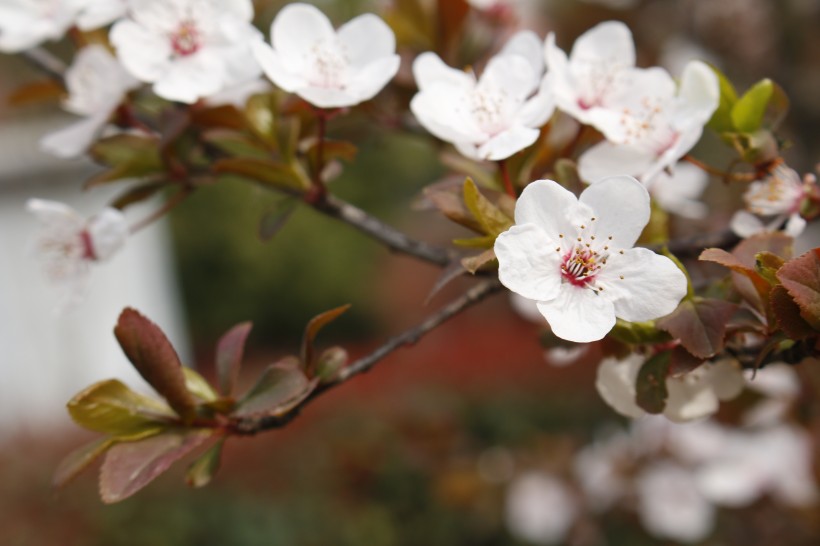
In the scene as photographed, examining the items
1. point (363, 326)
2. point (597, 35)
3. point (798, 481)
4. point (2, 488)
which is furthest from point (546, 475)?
point (363, 326)

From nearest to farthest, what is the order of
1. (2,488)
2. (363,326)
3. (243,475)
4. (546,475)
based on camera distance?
(546,475) → (2,488) → (243,475) → (363,326)

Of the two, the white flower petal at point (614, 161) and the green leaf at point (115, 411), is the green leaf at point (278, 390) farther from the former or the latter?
the white flower petal at point (614, 161)

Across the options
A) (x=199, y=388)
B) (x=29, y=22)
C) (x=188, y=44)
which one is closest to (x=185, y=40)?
(x=188, y=44)

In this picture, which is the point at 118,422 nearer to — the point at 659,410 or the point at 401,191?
the point at 659,410

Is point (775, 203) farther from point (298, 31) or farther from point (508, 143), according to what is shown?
point (298, 31)

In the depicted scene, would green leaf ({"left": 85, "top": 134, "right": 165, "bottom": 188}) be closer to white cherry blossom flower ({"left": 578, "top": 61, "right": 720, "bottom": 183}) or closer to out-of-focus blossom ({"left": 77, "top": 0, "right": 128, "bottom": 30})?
out-of-focus blossom ({"left": 77, "top": 0, "right": 128, "bottom": 30})
